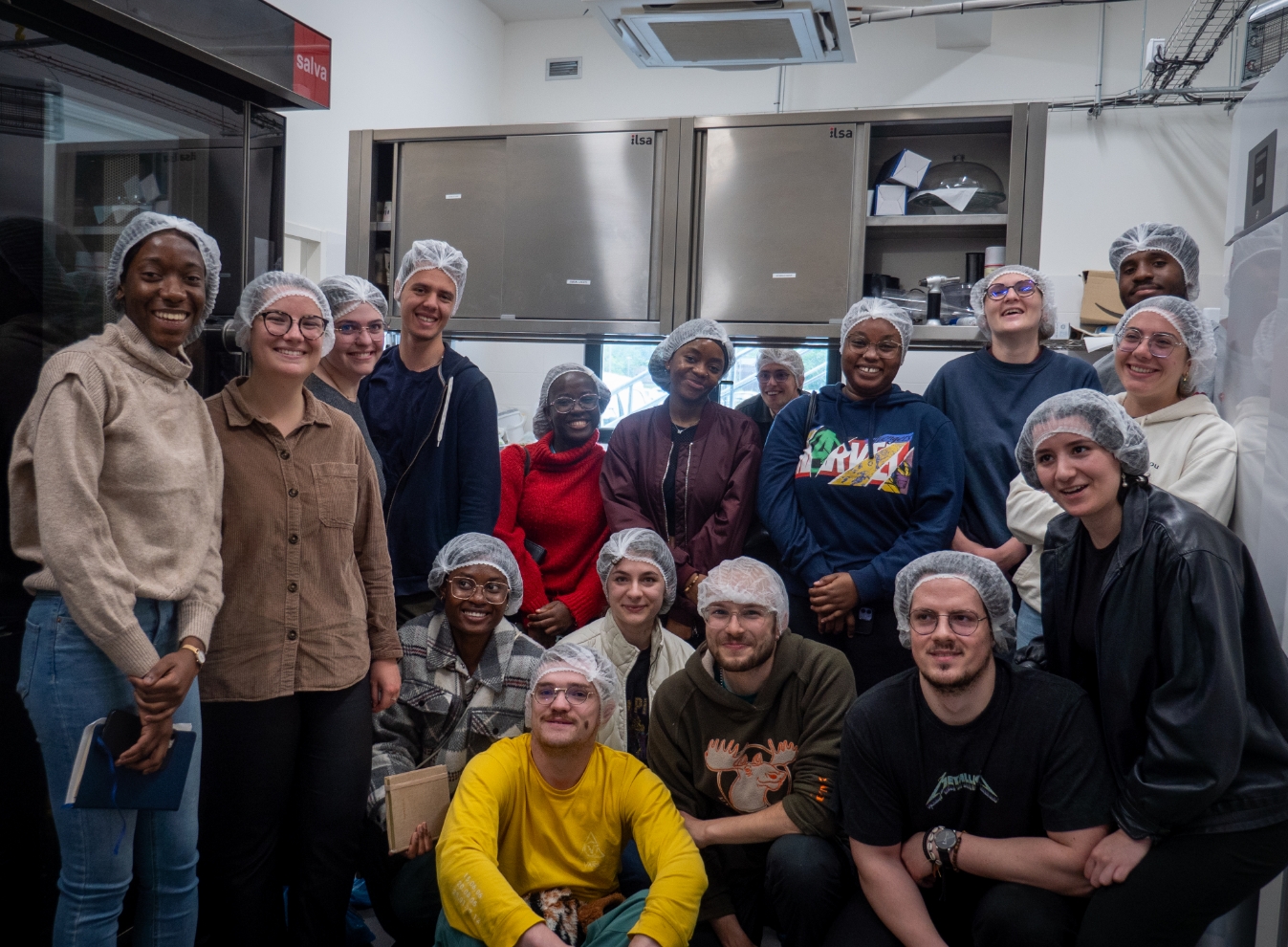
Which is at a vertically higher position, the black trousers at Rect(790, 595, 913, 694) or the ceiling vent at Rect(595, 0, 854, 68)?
the ceiling vent at Rect(595, 0, 854, 68)

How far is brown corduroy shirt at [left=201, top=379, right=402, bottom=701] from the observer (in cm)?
195

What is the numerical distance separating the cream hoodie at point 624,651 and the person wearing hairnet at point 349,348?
0.66 m

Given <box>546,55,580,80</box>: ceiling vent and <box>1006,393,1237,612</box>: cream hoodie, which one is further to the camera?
<box>546,55,580,80</box>: ceiling vent

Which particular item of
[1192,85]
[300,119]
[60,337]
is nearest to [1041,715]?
[60,337]

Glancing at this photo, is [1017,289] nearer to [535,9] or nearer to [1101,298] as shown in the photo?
[1101,298]

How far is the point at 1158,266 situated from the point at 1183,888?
1641mm

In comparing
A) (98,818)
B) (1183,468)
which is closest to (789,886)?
(1183,468)

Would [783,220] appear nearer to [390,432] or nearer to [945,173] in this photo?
[945,173]

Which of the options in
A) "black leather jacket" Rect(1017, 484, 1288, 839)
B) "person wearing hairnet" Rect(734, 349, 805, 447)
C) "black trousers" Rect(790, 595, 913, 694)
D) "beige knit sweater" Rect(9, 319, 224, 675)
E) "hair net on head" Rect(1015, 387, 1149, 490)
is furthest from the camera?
"person wearing hairnet" Rect(734, 349, 805, 447)

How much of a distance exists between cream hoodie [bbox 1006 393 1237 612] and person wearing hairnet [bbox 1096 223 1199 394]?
1.41 feet

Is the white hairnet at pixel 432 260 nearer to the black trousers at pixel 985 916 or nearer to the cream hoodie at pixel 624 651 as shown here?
the cream hoodie at pixel 624 651

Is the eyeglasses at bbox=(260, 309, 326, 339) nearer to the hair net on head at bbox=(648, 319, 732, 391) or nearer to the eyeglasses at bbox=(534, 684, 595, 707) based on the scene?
the eyeglasses at bbox=(534, 684, 595, 707)

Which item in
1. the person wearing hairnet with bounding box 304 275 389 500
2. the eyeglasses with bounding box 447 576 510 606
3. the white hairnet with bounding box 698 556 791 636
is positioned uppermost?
the person wearing hairnet with bounding box 304 275 389 500

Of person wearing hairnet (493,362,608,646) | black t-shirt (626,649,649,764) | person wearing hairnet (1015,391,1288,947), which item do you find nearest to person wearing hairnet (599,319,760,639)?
person wearing hairnet (493,362,608,646)
